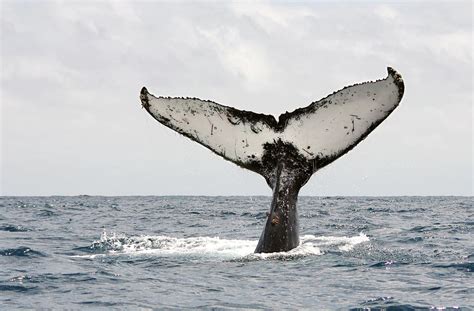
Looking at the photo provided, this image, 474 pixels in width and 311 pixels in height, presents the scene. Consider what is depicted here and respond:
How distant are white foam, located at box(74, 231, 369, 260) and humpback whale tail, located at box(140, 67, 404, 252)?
0.63m

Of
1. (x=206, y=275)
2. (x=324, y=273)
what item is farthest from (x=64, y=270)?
(x=324, y=273)

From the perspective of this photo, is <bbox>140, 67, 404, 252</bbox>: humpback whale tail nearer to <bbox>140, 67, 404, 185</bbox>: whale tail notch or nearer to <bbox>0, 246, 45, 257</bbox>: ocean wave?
<bbox>140, 67, 404, 185</bbox>: whale tail notch

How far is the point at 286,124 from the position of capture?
9086mm

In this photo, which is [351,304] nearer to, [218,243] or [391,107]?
[391,107]

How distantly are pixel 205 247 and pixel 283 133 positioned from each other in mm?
3127

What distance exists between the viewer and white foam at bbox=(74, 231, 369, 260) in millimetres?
9883

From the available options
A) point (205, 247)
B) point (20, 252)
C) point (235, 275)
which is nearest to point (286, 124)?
point (235, 275)

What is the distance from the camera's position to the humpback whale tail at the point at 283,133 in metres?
8.40

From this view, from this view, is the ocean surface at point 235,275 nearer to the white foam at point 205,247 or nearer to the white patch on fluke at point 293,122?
the white foam at point 205,247

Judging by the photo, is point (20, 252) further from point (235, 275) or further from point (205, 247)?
point (235, 275)

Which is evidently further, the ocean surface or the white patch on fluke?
the white patch on fluke

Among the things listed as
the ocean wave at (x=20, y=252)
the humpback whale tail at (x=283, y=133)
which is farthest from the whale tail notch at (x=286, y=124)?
the ocean wave at (x=20, y=252)

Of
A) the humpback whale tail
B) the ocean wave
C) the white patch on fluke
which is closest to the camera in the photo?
the white patch on fluke

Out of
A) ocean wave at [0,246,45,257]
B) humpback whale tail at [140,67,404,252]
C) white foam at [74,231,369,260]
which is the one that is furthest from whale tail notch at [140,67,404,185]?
ocean wave at [0,246,45,257]
